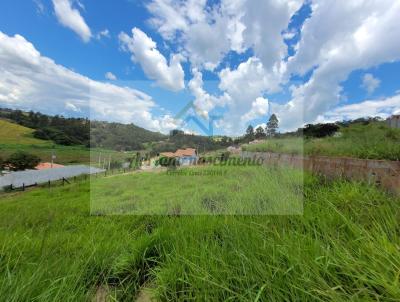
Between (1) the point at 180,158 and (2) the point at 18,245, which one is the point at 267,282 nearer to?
(2) the point at 18,245

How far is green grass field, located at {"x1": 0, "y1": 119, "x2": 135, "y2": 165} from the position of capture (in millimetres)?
45188

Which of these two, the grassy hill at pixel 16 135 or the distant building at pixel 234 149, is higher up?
the grassy hill at pixel 16 135

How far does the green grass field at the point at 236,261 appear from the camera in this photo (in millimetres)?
1104

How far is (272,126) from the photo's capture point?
313 inches

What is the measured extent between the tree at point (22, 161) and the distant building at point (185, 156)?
40.3m

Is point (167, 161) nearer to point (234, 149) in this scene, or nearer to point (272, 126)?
point (234, 149)

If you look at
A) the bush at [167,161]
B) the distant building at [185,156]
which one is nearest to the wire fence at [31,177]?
the bush at [167,161]

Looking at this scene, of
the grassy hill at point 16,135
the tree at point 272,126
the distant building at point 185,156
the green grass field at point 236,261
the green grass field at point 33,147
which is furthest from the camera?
the grassy hill at point 16,135

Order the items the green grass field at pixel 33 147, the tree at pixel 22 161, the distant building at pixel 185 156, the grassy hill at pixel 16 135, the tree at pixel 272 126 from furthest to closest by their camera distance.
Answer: the grassy hill at pixel 16 135 → the green grass field at pixel 33 147 → the tree at pixel 22 161 → the distant building at pixel 185 156 → the tree at pixel 272 126

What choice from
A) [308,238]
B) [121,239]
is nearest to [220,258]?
[308,238]

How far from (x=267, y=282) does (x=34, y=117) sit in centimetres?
7353

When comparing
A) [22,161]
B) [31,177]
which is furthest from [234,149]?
[22,161]

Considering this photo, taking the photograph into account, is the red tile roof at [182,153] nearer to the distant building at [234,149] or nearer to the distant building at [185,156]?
the distant building at [185,156]

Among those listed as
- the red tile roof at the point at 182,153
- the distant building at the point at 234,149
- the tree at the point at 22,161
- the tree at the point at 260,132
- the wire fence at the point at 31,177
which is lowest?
the wire fence at the point at 31,177
